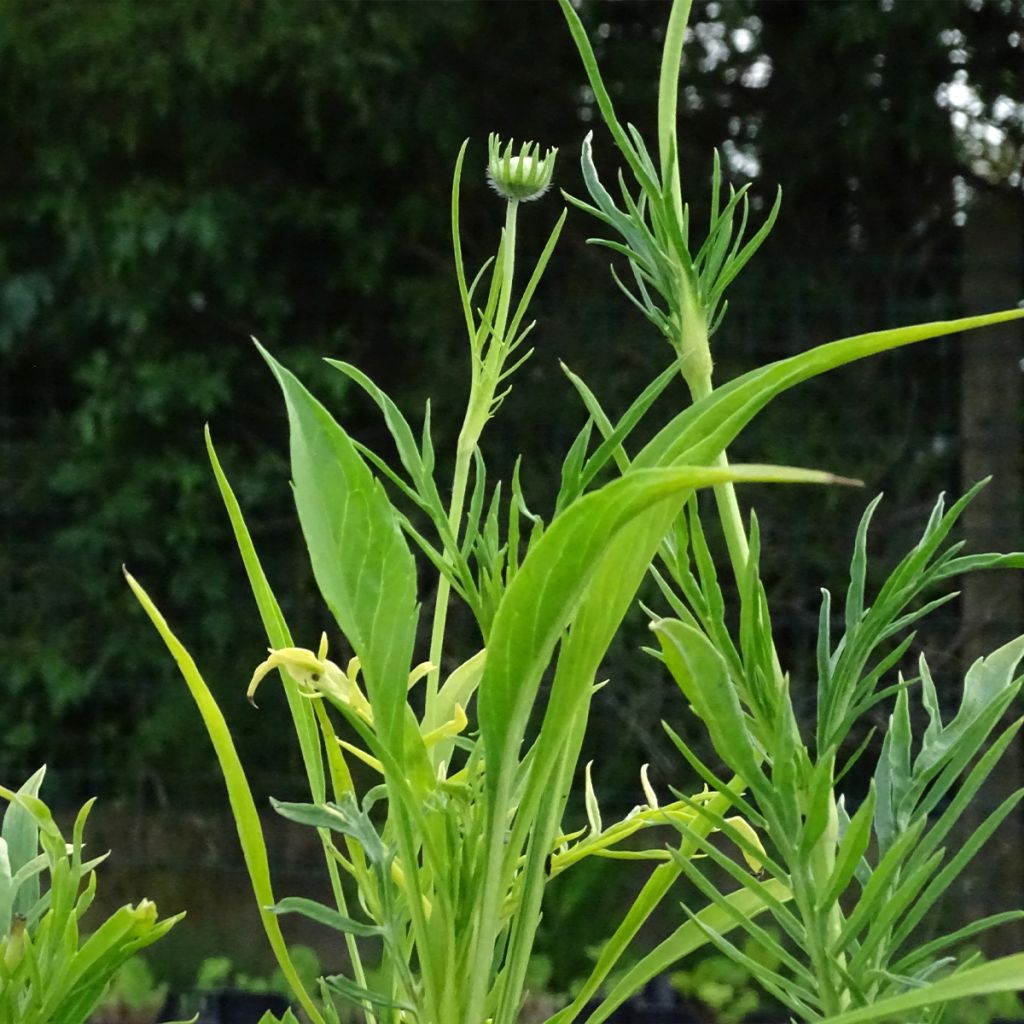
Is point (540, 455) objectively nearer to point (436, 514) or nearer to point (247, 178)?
point (247, 178)

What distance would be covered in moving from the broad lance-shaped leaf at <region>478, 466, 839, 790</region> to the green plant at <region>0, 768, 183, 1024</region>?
0.12m

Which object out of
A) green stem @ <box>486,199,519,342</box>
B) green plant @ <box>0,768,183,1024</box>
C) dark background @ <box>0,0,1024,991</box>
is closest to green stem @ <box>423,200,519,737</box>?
green stem @ <box>486,199,519,342</box>

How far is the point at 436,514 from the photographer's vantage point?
344 millimetres

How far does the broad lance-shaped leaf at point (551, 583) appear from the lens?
0.77 ft

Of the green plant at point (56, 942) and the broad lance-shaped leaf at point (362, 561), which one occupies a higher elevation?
A: the broad lance-shaped leaf at point (362, 561)

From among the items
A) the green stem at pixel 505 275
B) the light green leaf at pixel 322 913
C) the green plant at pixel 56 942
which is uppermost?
the green stem at pixel 505 275

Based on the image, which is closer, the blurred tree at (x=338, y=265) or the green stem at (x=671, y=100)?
the green stem at (x=671, y=100)

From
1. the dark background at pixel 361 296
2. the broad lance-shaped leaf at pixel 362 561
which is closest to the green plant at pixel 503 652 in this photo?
the broad lance-shaped leaf at pixel 362 561

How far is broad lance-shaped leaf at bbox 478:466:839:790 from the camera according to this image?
0.24 metres

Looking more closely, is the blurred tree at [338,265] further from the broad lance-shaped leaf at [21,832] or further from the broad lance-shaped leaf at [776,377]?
the broad lance-shaped leaf at [776,377]

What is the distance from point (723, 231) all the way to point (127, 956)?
265 millimetres

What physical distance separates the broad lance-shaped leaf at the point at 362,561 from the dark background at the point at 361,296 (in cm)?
148

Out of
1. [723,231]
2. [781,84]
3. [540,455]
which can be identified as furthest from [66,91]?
[723,231]

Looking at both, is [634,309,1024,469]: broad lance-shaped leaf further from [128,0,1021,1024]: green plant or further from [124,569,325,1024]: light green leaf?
[124,569,325,1024]: light green leaf
